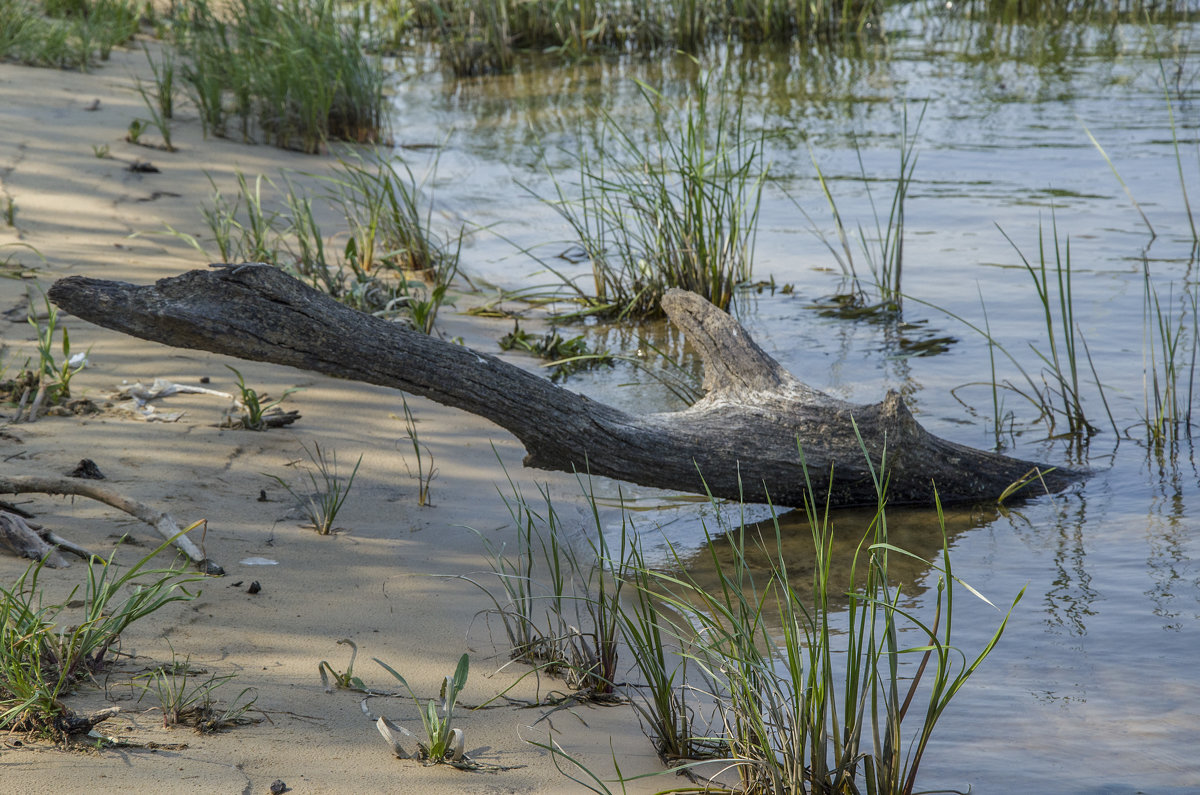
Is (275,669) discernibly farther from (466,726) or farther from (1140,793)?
(1140,793)

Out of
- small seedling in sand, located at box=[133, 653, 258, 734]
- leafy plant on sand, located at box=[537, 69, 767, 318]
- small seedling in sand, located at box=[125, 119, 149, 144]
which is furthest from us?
small seedling in sand, located at box=[125, 119, 149, 144]

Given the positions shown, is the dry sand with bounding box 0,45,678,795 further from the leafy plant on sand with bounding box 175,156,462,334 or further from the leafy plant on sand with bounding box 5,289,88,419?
the leafy plant on sand with bounding box 175,156,462,334

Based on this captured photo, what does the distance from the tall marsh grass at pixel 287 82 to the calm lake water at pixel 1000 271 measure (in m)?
0.74

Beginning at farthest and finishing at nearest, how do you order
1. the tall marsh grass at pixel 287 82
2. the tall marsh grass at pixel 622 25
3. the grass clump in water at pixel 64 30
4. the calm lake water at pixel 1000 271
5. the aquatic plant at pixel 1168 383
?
the tall marsh grass at pixel 622 25 < the grass clump in water at pixel 64 30 < the tall marsh grass at pixel 287 82 < the aquatic plant at pixel 1168 383 < the calm lake water at pixel 1000 271

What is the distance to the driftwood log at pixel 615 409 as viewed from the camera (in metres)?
2.53

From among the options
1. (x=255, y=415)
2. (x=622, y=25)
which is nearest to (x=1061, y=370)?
(x=255, y=415)

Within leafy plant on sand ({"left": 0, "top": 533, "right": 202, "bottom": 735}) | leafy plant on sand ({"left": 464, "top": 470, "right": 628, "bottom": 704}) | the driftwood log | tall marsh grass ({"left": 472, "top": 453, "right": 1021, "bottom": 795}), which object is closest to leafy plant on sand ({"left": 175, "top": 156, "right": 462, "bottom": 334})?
the driftwood log

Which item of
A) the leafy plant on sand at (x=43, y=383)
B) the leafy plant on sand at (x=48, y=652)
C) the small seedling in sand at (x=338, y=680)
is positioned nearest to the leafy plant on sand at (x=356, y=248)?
the leafy plant on sand at (x=43, y=383)

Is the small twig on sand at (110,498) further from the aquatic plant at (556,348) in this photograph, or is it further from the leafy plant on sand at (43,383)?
the aquatic plant at (556,348)

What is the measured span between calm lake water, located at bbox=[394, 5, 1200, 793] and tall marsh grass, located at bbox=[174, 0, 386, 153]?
74 centimetres

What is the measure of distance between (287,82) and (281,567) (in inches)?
212

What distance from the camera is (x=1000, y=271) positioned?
5.66m

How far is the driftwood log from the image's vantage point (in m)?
2.53

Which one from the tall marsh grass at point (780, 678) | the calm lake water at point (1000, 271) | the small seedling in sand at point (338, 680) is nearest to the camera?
the tall marsh grass at point (780, 678)
